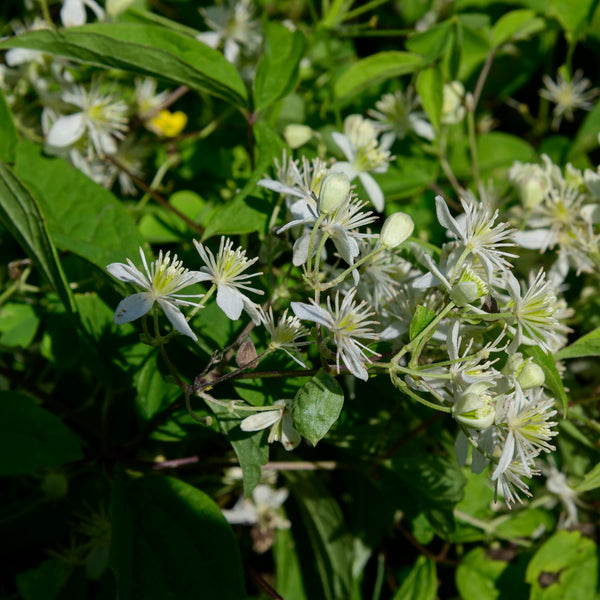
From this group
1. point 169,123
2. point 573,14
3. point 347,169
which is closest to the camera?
point 347,169

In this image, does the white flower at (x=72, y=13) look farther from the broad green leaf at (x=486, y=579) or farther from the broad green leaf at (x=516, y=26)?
the broad green leaf at (x=486, y=579)

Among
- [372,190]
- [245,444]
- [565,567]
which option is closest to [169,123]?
[372,190]

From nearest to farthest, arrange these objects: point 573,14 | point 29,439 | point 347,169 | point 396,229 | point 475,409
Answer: point 475,409 → point 396,229 → point 29,439 → point 347,169 → point 573,14

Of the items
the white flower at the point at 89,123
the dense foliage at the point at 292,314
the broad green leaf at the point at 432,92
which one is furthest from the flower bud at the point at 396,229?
the white flower at the point at 89,123

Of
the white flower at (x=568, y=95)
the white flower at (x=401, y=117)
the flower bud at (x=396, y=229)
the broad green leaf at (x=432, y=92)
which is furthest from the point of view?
the white flower at (x=568, y=95)

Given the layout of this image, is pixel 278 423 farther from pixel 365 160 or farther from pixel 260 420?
pixel 365 160

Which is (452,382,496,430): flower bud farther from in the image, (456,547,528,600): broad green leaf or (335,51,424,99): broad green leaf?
(335,51,424,99): broad green leaf
